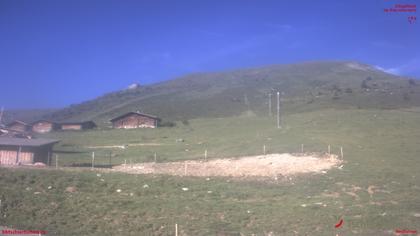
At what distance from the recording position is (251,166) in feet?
126

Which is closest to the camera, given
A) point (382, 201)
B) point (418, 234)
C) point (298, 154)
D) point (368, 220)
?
point (418, 234)

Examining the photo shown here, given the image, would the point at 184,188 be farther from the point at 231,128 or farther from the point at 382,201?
the point at 231,128

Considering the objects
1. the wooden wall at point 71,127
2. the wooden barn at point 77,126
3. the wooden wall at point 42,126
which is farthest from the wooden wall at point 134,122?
the wooden wall at point 42,126

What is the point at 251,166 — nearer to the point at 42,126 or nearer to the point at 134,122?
the point at 134,122

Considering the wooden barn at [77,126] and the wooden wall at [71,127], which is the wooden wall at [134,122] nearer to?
the wooden barn at [77,126]

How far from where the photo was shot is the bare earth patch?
35188 millimetres

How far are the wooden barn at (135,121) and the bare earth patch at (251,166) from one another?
59487mm

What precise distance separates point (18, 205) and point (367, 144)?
39.1 meters

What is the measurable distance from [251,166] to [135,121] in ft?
234

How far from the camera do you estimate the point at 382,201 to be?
76.7 ft

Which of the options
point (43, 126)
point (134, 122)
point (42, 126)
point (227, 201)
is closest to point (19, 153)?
point (227, 201)

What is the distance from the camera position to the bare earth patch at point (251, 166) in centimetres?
3519

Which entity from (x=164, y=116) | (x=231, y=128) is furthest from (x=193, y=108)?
(x=231, y=128)

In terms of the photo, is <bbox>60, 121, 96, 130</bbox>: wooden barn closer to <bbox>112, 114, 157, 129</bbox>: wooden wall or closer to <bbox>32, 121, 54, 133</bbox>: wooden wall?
<bbox>32, 121, 54, 133</bbox>: wooden wall
